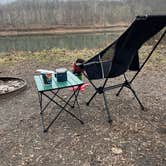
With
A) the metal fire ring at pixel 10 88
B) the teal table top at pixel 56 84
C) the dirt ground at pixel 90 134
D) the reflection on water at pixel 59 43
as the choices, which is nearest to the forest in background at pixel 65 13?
the reflection on water at pixel 59 43

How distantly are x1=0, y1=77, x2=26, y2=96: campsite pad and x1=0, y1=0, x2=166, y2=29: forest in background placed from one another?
16.7 m

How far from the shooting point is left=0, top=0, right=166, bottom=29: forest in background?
2054cm

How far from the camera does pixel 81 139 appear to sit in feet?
8.54

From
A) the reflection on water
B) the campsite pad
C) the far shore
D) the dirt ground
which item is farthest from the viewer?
the far shore

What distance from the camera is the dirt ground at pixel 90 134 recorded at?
2307 mm

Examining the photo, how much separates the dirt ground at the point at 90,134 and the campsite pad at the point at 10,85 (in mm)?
100

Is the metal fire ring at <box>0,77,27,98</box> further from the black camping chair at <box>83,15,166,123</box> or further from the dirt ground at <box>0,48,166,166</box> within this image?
the black camping chair at <box>83,15,166,123</box>

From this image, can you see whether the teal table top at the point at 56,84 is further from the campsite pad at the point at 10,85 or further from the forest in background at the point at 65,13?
the forest in background at the point at 65,13

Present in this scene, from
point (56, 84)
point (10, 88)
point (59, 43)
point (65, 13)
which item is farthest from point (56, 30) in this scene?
point (56, 84)

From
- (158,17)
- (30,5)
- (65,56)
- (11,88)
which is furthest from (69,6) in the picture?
(158,17)

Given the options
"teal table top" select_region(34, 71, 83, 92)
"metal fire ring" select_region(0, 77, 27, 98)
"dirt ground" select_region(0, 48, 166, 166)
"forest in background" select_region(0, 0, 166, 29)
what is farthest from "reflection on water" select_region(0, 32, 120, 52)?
"forest in background" select_region(0, 0, 166, 29)

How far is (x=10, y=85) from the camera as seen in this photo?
166 inches

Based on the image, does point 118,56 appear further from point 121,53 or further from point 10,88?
point 10,88

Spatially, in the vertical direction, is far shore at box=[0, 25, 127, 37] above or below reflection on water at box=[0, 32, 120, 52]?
below
